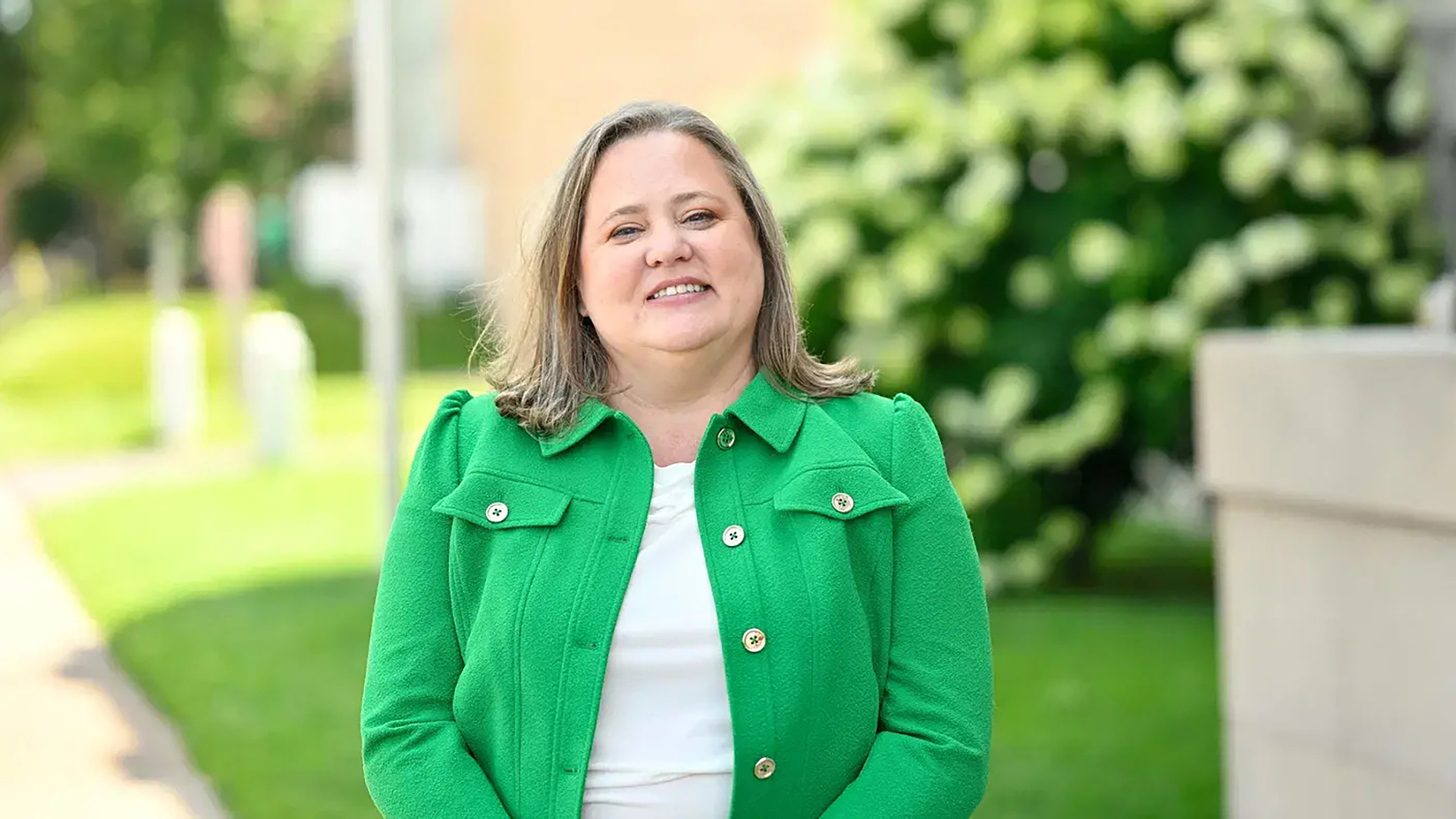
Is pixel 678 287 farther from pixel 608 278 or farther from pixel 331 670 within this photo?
pixel 331 670

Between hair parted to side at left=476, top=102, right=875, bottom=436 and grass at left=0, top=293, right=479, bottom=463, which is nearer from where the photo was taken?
hair parted to side at left=476, top=102, right=875, bottom=436

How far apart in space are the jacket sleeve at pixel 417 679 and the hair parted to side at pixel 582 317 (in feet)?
0.59

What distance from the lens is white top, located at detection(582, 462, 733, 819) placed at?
2.13 meters

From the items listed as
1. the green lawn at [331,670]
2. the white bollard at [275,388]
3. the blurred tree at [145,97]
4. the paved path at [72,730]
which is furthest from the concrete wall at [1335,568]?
the blurred tree at [145,97]

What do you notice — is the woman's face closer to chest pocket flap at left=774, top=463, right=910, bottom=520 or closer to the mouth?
the mouth

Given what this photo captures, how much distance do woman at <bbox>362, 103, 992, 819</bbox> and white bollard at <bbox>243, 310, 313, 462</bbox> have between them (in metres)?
11.2

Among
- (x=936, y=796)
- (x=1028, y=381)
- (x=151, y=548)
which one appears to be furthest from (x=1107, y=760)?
(x=151, y=548)

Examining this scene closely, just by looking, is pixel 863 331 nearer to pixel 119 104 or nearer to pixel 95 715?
pixel 95 715

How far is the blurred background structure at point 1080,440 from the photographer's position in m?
3.78

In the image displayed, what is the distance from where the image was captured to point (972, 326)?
7484mm

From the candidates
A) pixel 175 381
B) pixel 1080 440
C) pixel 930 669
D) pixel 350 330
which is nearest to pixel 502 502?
pixel 930 669

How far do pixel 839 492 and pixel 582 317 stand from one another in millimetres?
445

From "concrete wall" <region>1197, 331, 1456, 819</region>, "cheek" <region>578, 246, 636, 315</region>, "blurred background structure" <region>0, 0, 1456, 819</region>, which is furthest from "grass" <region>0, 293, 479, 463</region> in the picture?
"cheek" <region>578, 246, 636, 315</region>

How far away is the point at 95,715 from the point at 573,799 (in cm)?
453
